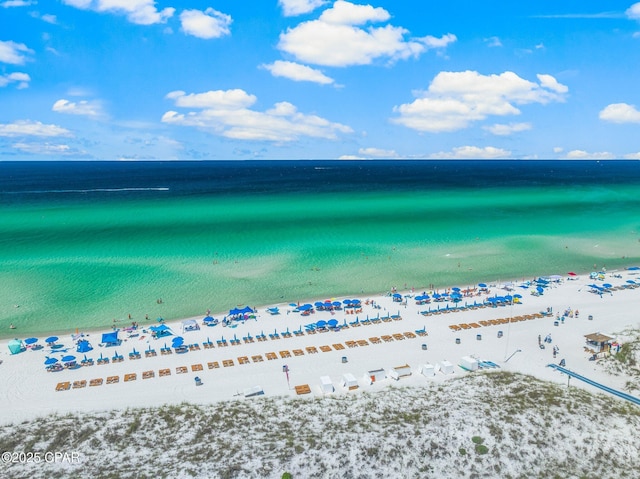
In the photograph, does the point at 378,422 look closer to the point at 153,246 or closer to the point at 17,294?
the point at 17,294

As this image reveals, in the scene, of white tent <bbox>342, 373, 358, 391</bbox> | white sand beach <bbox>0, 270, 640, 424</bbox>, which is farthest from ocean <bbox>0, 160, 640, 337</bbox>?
white tent <bbox>342, 373, 358, 391</bbox>

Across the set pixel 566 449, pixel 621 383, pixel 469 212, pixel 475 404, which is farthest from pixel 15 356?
pixel 469 212

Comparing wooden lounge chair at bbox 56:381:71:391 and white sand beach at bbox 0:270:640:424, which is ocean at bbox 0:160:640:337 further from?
wooden lounge chair at bbox 56:381:71:391

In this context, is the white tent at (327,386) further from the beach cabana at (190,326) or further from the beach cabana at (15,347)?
the beach cabana at (15,347)

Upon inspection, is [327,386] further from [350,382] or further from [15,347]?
[15,347]

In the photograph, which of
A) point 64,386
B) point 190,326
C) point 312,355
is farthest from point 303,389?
point 64,386

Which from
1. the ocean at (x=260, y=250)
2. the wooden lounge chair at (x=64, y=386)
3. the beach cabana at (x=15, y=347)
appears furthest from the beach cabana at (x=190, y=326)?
the beach cabana at (x=15, y=347)

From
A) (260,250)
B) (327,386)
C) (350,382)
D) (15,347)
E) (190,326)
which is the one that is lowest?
(15,347)
